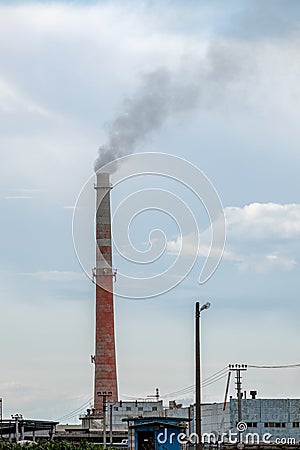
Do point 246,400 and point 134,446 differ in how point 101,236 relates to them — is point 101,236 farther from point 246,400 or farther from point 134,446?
point 134,446

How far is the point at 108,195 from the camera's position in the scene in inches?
3300

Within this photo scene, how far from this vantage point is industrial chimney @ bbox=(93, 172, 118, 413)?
3260 inches

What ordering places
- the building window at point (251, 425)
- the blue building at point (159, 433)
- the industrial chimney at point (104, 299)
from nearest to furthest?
the blue building at point (159, 433) → the industrial chimney at point (104, 299) → the building window at point (251, 425)

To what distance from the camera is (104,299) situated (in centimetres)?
8256

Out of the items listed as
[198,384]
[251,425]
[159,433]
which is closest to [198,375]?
[198,384]

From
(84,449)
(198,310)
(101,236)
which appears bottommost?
(84,449)

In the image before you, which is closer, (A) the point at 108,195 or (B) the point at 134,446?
(B) the point at 134,446

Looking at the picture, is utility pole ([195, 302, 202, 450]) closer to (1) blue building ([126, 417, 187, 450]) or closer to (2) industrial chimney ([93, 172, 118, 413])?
(1) blue building ([126, 417, 187, 450])

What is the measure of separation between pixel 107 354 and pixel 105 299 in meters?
4.72

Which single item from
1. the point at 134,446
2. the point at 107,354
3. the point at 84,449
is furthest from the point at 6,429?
the point at 134,446

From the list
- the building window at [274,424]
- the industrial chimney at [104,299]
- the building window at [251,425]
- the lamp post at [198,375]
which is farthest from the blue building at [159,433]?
the building window at [274,424]

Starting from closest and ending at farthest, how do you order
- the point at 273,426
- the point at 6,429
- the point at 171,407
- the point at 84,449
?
the point at 84,449
the point at 6,429
the point at 273,426
the point at 171,407

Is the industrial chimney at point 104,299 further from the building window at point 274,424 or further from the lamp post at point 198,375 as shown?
the lamp post at point 198,375

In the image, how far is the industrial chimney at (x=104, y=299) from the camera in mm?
82812
